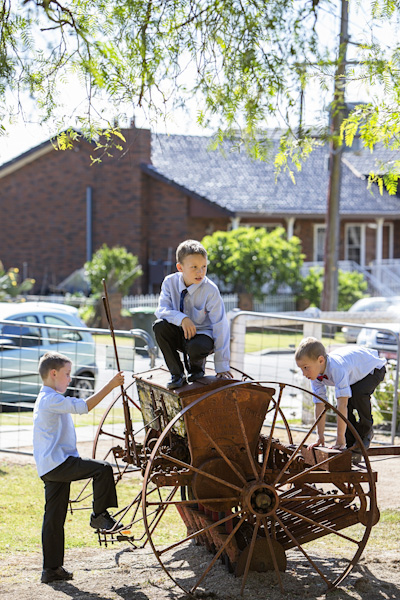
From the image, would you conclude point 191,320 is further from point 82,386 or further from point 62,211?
point 62,211

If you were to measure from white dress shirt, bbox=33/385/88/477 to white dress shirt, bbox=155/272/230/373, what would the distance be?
0.83 meters

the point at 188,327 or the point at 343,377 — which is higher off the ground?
the point at 188,327

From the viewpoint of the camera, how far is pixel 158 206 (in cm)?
2859

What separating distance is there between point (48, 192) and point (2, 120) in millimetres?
24969

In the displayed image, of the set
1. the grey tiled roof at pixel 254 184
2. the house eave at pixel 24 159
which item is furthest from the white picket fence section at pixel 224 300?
the house eave at pixel 24 159

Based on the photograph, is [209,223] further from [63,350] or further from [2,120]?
[2,120]

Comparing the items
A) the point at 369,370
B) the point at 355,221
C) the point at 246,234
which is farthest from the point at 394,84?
the point at 355,221

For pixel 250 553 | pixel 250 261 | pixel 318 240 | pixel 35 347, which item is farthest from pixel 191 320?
pixel 318 240

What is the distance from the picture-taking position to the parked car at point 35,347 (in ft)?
36.0

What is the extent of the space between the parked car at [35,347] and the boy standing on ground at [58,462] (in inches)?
193

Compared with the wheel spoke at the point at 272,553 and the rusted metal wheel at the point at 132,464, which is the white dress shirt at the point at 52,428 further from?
the wheel spoke at the point at 272,553

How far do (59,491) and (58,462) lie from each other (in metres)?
0.22

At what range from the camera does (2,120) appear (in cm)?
565

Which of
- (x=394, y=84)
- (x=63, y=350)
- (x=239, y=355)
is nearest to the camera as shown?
(x=394, y=84)
